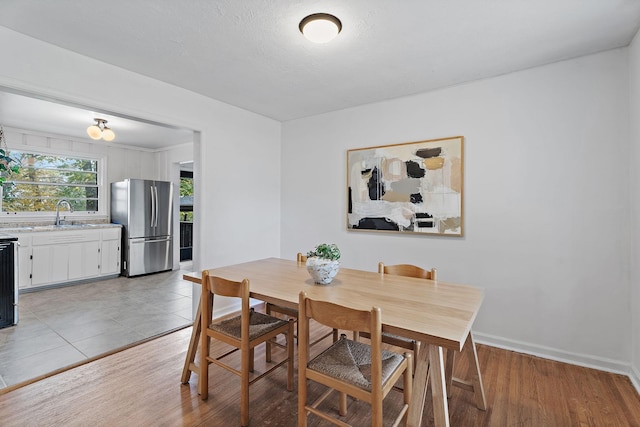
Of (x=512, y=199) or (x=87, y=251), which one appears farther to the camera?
(x=87, y=251)

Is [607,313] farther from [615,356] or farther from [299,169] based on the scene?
[299,169]

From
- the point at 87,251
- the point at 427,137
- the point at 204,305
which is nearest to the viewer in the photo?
the point at 204,305

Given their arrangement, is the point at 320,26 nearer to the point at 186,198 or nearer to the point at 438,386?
the point at 438,386

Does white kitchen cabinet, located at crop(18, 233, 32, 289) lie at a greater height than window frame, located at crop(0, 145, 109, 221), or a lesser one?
lesser

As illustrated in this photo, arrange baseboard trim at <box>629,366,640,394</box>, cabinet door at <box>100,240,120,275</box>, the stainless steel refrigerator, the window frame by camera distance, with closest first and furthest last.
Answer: baseboard trim at <box>629,366,640,394</box> → the window frame → cabinet door at <box>100,240,120,275</box> → the stainless steel refrigerator

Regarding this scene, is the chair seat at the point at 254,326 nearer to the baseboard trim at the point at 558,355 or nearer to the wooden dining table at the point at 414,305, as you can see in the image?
the wooden dining table at the point at 414,305

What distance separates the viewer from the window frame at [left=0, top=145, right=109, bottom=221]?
4562 mm

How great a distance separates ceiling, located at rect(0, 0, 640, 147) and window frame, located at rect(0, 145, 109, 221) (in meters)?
3.54

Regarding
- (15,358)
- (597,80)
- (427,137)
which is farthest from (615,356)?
(15,358)

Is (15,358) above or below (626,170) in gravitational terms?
below

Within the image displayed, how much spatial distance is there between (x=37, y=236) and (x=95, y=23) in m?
3.70

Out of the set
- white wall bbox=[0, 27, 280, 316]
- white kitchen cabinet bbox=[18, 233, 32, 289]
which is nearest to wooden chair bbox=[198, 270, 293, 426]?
white wall bbox=[0, 27, 280, 316]

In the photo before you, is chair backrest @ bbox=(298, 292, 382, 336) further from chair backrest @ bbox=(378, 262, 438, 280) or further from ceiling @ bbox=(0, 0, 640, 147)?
ceiling @ bbox=(0, 0, 640, 147)

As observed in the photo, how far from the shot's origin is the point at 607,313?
2285 millimetres
